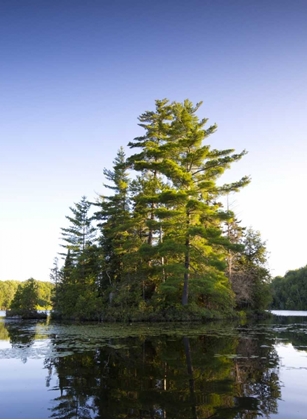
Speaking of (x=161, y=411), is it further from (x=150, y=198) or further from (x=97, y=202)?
(x=97, y=202)

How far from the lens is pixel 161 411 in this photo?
5047 mm

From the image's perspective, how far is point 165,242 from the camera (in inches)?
997

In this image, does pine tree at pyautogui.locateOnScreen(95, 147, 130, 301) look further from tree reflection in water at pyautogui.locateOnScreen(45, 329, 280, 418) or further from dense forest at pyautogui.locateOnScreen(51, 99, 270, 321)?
tree reflection in water at pyautogui.locateOnScreen(45, 329, 280, 418)

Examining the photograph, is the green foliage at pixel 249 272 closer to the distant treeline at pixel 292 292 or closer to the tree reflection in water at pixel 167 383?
the tree reflection in water at pixel 167 383

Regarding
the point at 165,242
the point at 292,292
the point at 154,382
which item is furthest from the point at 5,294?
the point at 154,382

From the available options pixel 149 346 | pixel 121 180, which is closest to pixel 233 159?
pixel 121 180

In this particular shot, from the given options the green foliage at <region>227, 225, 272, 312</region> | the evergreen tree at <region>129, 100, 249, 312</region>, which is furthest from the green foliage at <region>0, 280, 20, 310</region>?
the evergreen tree at <region>129, 100, 249, 312</region>

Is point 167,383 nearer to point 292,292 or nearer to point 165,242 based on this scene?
point 165,242

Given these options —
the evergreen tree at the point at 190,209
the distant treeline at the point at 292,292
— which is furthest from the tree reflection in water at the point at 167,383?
the distant treeline at the point at 292,292

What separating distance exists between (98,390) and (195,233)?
19.5 m

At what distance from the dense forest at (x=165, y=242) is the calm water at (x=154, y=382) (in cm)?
1477

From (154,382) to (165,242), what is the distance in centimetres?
1863

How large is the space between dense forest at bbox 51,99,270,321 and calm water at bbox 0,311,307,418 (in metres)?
14.8

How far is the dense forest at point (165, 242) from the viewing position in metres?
26.0
